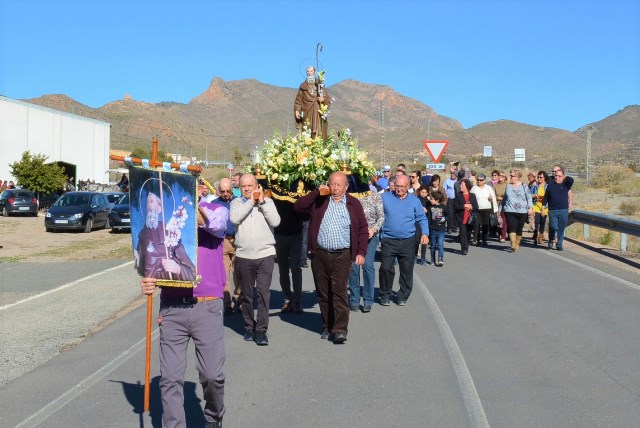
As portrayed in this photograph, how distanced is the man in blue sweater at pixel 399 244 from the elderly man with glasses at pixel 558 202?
8.13 metres

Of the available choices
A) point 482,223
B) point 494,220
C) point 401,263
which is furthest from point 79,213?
point 401,263

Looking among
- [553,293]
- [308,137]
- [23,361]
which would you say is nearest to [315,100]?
[308,137]

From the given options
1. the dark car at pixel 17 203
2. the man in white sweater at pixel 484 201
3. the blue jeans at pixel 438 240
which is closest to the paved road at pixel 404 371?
the blue jeans at pixel 438 240

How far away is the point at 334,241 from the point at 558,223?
36.8 feet

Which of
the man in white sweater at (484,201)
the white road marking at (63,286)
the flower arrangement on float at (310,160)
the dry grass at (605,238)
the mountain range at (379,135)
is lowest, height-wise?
the white road marking at (63,286)

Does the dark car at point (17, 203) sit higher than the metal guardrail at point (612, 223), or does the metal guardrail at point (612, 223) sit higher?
the metal guardrail at point (612, 223)

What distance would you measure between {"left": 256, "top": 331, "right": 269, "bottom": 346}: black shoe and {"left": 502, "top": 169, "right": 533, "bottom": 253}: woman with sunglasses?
10924mm

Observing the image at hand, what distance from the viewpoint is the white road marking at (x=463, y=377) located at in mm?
6273

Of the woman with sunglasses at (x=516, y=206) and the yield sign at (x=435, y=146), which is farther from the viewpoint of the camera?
the yield sign at (x=435, y=146)

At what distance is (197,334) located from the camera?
571 centimetres

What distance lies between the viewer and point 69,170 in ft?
195

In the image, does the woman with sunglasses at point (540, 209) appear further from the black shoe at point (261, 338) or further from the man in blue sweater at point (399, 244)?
the black shoe at point (261, 338)

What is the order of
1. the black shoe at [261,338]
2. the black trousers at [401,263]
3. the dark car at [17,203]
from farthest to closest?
1. the dark car at [17,203]
2. the black trousers at [401,263]
3. the black shoe at [261,338]

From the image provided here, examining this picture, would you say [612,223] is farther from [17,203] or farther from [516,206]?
[17,203]
